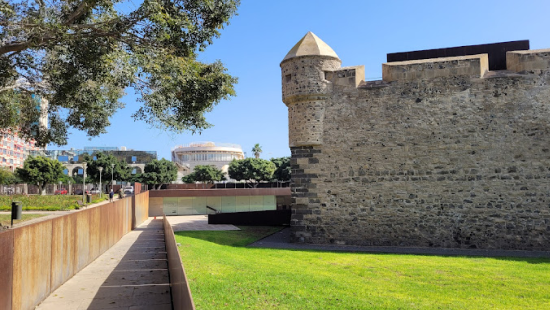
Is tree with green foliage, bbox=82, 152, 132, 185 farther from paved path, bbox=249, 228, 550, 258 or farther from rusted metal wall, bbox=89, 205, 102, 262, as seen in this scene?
rusted metal wall, bbox=89, 205, 102, 262

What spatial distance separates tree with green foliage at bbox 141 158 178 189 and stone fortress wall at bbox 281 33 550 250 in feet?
136

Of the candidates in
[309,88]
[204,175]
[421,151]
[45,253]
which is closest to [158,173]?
[204,175]

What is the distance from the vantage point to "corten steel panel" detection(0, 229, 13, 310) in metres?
4.89

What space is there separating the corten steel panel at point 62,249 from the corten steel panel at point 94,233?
148 cm

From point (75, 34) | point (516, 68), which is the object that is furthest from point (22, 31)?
point (516, 68)

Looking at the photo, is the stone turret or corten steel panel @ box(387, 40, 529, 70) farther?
corten steel panel @ box(387, 40, 529, 70)

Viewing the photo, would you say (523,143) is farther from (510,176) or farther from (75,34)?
(75,34)

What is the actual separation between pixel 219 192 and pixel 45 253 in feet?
73.4

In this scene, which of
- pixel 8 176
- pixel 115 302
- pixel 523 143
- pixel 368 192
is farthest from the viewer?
pixel 8 176

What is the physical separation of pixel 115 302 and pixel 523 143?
13.3m

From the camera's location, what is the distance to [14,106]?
1146 cm

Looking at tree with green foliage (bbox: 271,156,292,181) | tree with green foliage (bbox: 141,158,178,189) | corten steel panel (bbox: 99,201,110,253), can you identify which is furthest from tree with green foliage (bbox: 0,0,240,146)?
tree with green foliage (bbox: 271,156,292,181)

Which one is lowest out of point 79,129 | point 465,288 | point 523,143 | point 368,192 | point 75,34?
point 465,288

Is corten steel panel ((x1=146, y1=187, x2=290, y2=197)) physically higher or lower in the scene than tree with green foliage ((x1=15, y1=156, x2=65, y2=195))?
lower
